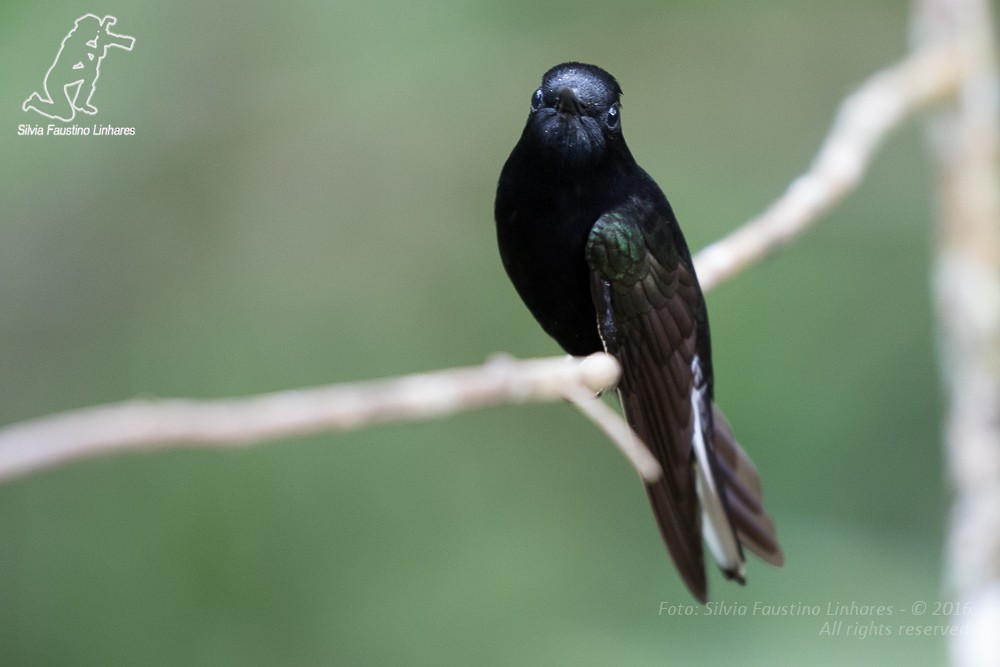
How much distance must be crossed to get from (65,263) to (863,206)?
3.64m

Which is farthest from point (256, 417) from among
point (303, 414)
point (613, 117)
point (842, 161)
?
point (842, 161)

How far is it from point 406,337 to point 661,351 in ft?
7.53

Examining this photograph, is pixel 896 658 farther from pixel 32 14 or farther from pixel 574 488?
pixel 32 14

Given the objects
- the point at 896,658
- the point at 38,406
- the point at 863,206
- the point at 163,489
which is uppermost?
the point at 863,206

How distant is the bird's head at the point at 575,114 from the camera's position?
252 cm

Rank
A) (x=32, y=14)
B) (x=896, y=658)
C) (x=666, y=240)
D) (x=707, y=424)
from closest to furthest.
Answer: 1. (x=666, y=240)
2. (x=707, y=424)
3. (x=896, y=658)
4. (x=32, y=14)

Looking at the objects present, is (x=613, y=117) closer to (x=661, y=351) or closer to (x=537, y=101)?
(x=537, y=101)

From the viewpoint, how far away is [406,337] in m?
5.05

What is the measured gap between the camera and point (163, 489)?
4.41 m

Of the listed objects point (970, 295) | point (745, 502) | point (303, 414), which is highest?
point (970, 295)

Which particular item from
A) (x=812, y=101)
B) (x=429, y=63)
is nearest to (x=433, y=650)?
(x=429, y=63)

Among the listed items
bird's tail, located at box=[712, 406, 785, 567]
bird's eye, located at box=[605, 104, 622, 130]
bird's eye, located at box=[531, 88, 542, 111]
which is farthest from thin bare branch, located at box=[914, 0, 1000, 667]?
bird's eye, located at box=[531, 88, 542, 111]

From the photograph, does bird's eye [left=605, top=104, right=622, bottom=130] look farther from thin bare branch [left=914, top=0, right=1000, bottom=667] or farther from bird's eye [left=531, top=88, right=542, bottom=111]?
thin bare branch [left=914, top=0, right=1000, bottom=667]

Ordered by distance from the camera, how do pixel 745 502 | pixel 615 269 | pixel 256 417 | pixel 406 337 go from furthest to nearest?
pixel 406 337, pixel 745 502, pixel 615 269, pixel 256 417
